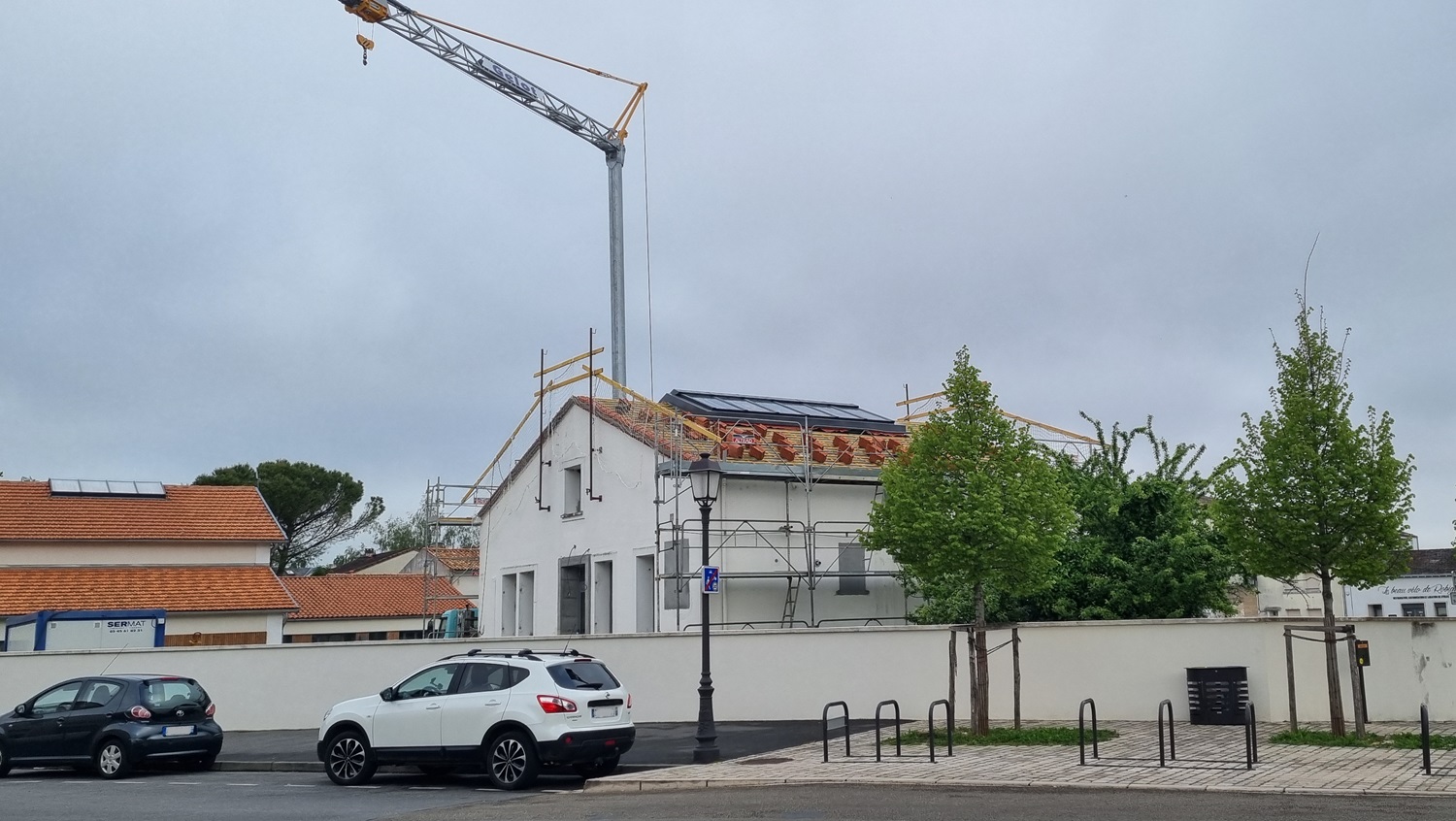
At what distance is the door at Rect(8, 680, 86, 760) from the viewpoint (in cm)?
1720

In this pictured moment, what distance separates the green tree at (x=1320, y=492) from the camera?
16.1 metres

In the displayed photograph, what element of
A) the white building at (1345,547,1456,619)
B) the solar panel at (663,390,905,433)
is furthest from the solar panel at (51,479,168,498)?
the white building at (1345,547,1456,619)

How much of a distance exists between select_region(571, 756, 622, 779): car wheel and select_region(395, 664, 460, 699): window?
6.41 ft

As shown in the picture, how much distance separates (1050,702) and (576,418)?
1522 centimetres

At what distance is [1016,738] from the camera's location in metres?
17.3

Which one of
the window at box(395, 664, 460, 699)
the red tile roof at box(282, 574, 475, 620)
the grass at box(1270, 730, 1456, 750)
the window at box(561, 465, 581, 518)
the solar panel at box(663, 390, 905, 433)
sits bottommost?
the grass at box(1270, 730, 1456, 750)

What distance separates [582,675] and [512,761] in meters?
1.33

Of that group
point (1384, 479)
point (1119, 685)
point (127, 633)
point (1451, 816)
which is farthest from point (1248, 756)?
point (127, 633)

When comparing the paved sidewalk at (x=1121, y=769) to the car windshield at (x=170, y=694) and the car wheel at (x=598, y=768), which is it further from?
the car windshield at (x=170, y=694)

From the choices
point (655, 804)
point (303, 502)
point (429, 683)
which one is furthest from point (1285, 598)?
point (303, 502)

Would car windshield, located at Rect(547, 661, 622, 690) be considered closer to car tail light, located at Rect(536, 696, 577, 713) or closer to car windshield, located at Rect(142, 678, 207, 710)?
car tail light, located at Rect(536, 696, 577, 713)

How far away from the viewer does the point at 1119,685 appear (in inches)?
782

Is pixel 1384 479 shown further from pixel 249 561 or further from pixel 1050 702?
pixel 249 561

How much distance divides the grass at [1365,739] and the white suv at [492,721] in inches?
352
